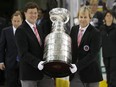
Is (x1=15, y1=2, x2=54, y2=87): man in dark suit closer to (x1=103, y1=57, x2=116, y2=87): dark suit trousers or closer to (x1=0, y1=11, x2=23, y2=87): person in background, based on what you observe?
(x1=0, y1=11, x2=23, y2=87): person in background

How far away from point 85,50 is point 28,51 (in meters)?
0.66

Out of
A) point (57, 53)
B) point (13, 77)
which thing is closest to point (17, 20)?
point (13, 77)

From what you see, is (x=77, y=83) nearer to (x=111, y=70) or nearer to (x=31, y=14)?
(x=31, y=14)

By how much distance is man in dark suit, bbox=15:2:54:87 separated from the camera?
495 cm

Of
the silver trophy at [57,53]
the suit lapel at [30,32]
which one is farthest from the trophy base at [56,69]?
the suit lapel at [30,32]

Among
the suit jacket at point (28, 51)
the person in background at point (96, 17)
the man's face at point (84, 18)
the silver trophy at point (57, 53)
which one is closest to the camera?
the silver trophy at point (57, 53)

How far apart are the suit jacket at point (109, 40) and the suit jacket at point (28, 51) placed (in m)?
2.61

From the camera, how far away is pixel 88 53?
504cm

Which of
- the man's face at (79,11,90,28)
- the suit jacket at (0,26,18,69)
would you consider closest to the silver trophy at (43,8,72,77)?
the man's face at (79,11,90,28)

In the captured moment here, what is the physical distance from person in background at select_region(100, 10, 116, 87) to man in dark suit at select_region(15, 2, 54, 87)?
253cm

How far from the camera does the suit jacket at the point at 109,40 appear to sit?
7426mm

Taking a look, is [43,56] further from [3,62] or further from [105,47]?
[105,47]

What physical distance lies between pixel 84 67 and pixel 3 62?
2.15 meters

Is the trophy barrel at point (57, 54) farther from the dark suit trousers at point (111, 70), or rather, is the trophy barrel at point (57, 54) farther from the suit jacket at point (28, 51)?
the dark suit trousers at point (111, 70)
